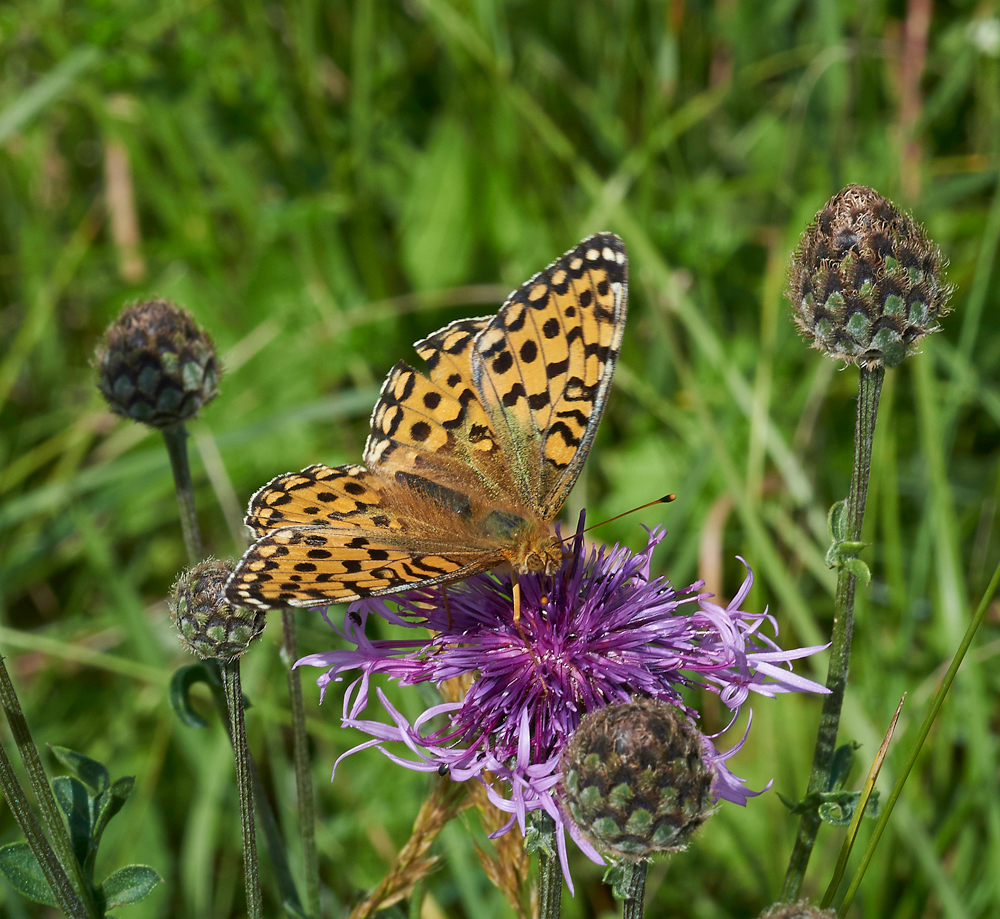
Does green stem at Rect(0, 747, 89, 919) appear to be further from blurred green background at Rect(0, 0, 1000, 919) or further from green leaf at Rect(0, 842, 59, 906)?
blurred green background at Rect(0, 0, 1000, 919)

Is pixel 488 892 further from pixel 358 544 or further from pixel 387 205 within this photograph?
pixel 387 205

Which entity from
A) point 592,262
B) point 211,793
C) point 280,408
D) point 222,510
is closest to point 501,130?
point 280,408

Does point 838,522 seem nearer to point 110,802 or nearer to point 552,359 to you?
point 552,359

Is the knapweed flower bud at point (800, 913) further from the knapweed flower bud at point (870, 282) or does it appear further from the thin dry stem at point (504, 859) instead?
the knapweed flower bud at point (870, 282)

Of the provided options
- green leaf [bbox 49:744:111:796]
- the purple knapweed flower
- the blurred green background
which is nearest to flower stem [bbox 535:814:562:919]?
the purple knapweed flower

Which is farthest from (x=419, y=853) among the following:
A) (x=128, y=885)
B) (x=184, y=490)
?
(x=184, y=490)

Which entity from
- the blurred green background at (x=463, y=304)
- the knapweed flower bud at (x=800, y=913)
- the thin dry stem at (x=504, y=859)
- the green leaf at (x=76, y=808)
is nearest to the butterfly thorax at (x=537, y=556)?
the thin dry stem at (x=504, y=859)

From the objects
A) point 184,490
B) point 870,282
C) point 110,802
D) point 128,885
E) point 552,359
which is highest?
point 870,282
